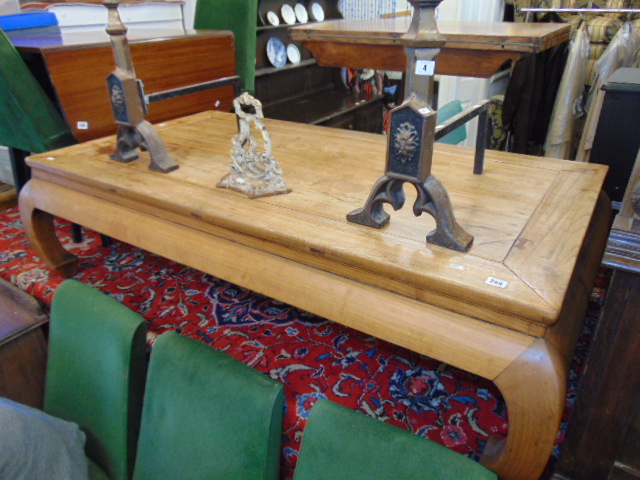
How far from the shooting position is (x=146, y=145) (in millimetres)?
1165

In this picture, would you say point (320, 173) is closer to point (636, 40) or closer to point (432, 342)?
point (432, 342)

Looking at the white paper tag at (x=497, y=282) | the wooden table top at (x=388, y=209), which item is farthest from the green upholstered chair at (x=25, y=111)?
the white paper tag at (x=497, y=282)

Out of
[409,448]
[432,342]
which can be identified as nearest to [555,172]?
[432,342]

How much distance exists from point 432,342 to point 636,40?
7.88ft

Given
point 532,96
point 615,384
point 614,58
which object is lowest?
point 615,384

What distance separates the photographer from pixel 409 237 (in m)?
0.81

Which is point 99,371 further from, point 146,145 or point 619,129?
point 619,129

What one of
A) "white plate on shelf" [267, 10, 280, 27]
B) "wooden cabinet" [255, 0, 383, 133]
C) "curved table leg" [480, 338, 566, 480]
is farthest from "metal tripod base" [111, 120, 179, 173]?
"white plate on shelf" [267, 10, 280, 27]

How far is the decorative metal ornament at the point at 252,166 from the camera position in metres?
1.00

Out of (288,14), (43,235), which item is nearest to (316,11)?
(288,14)

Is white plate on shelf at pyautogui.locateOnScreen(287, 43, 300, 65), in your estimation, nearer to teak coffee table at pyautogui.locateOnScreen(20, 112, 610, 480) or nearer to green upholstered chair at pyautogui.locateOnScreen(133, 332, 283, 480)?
teak coffee table at pyautogui.locateOnScreen(20, 112, 610, 480)

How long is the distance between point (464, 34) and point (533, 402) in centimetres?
113

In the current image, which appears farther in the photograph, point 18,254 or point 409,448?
point 18,254

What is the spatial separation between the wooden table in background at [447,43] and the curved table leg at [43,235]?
102cm
